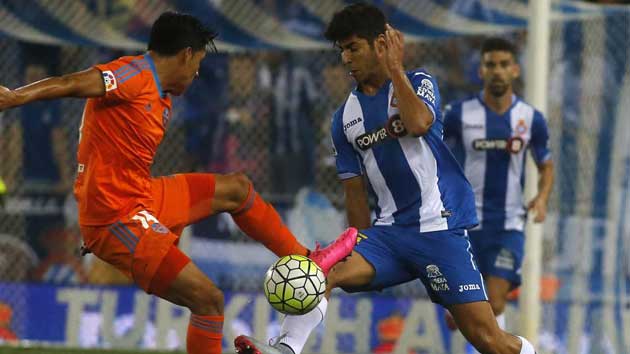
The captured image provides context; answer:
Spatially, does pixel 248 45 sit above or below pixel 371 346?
above

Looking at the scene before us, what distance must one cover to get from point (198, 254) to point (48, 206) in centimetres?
140

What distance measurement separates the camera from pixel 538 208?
835cm

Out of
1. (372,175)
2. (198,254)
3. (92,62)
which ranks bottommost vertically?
(198,254)

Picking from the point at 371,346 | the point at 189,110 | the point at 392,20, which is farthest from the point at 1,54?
the point at 371,346

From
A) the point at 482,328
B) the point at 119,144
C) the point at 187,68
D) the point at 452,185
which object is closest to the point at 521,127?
the point at 452,185

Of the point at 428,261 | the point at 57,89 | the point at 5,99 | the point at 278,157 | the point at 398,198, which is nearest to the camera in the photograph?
the point at 5,99

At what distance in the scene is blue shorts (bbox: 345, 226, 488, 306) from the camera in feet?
20.5

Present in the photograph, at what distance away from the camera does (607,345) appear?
408 inches

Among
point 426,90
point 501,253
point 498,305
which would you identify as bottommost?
point 498,305

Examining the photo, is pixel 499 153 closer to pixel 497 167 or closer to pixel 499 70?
pixel 497 167

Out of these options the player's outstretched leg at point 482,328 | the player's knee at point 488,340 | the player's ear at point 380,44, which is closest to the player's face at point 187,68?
the player's ear at point 380,44

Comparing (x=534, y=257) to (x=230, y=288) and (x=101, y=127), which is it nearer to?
(x=230, y=288)

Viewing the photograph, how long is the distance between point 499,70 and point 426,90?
261cm

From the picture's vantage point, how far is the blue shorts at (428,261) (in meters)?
6.25
